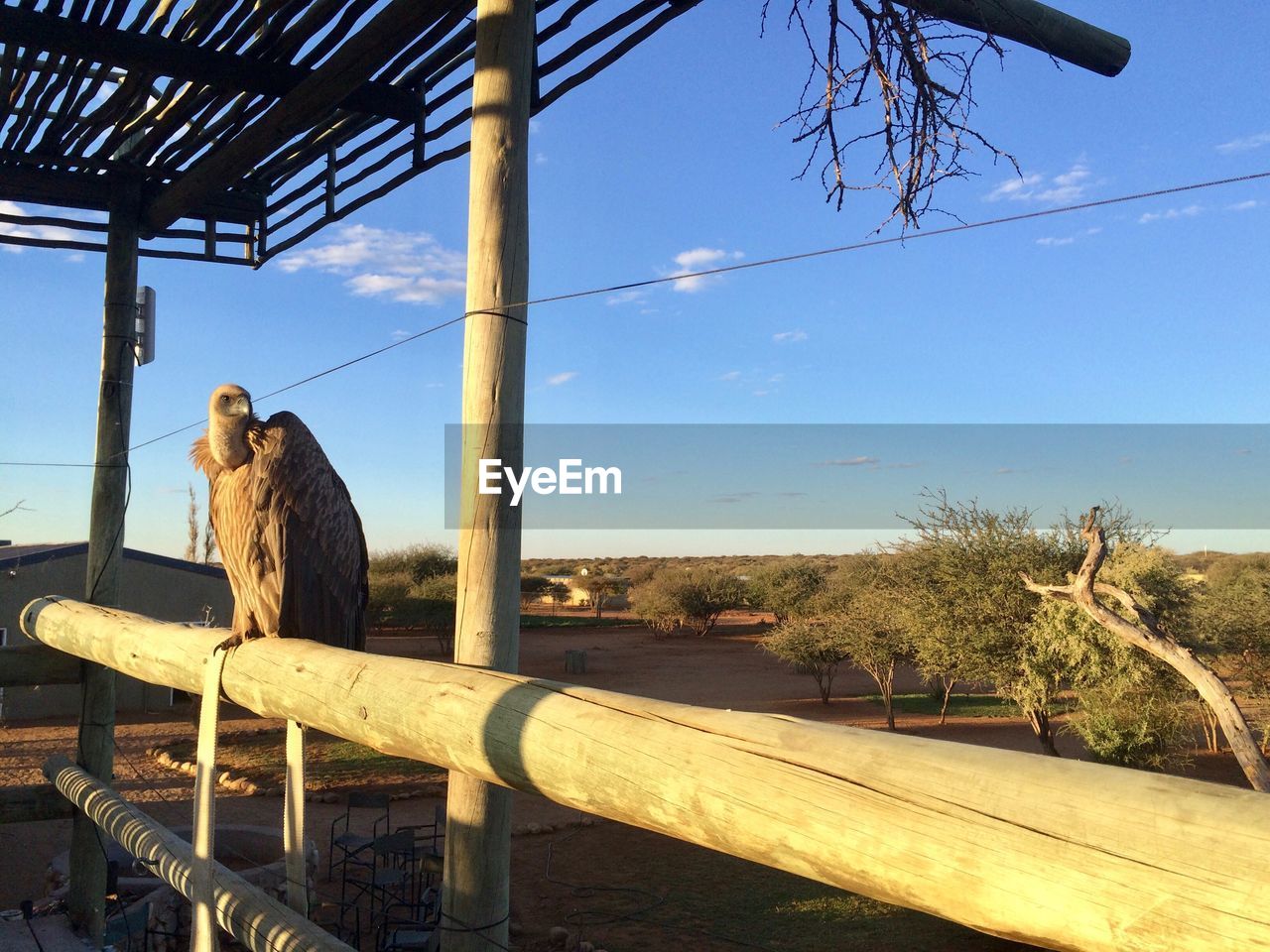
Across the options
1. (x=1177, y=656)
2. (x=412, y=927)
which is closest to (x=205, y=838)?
(x=412, y=927)

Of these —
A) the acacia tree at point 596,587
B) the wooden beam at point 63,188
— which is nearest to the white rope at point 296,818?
the wooden beam at point 63,188

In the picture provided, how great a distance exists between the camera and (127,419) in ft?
17.0

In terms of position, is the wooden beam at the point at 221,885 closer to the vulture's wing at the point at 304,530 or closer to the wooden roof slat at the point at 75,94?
the vulture's wing at the point at 304,530

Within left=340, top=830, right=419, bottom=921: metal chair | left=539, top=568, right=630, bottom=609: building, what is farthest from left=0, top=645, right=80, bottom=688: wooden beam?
left=539, top=568, right=630, bottom=609: building

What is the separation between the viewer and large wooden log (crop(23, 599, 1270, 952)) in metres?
0.77

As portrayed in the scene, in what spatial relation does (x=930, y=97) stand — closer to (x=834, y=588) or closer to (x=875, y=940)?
(x=875, y=940)

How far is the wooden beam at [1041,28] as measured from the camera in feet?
10.2

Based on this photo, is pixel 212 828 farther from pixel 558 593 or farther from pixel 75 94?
pixel 558 593

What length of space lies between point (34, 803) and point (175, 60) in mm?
3757

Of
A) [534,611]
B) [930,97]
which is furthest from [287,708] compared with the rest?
→ [534,611]

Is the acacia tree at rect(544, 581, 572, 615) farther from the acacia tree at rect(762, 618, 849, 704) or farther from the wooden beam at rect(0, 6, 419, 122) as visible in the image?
the wooden beam at rect(0, 6, 419, 122)

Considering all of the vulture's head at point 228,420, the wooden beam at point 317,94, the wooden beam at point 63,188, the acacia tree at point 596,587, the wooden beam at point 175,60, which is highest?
the wooden beam at point 63,188

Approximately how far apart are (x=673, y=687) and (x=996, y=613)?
10136 mm

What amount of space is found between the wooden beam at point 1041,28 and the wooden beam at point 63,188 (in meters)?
3.78
